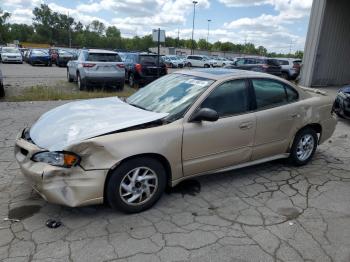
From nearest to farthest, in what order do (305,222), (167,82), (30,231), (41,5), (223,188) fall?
(30,231) < (305,222) < (223,188) < (167,82) < (41,5)

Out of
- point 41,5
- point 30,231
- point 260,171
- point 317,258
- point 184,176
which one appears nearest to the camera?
point 317,258

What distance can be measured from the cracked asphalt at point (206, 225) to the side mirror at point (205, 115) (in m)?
0.99

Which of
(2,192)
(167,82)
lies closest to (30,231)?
(2,192)

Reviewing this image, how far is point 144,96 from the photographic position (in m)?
4.51

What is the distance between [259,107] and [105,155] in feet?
7.39

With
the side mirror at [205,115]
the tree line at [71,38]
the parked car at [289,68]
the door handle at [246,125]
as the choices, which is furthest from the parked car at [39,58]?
the tree line at [71,38]

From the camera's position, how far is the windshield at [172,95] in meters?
3.87

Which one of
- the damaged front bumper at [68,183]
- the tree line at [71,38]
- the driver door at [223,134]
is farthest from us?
the tree line at [71,38]

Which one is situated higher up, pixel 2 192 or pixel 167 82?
pixel 167 82

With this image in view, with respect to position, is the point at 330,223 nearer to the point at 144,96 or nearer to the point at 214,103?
the point at 214,103

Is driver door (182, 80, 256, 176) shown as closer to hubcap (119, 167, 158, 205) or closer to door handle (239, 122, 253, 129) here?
door handle (239, 122, 253, 129)

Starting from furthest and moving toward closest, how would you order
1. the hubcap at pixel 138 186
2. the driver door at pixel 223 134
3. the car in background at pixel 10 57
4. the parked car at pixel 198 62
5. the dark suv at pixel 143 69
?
the parked car at pixel 198 62, the car in background at pixel 10 57, the dark suv at pixel 143 69, the driver door at pixel 223 134, the hubcap at pixel 138 186

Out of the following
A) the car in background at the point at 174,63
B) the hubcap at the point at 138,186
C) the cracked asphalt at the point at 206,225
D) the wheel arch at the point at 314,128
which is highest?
the wheel arch at the point at 314,128

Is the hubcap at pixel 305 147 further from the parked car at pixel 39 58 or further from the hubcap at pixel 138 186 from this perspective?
the parked car at pixel 39 58
